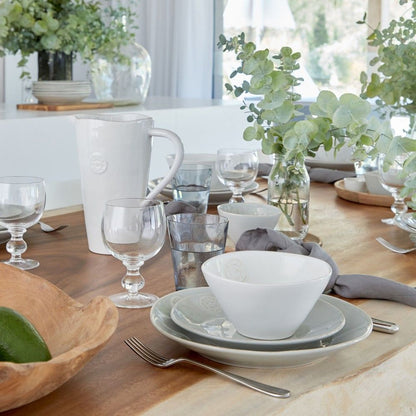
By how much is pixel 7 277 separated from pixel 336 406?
36 centimetres

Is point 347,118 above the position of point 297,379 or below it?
above

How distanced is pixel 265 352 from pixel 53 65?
240 cm

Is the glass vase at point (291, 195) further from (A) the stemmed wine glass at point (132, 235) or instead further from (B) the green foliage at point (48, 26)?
(B) the green foliage at point (48, 26)

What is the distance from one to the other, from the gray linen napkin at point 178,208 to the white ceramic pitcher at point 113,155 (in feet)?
0.51

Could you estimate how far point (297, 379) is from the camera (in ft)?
2.34

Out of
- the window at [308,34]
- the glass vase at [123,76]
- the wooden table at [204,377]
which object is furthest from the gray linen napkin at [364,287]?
the window at [308,34]

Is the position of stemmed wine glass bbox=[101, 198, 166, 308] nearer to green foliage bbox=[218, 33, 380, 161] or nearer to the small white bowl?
green foliage bbox=[218, 33, 380, 161]

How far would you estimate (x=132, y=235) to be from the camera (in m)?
0.92

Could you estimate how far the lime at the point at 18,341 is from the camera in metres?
0.64

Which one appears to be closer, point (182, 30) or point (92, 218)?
point (92, 218)

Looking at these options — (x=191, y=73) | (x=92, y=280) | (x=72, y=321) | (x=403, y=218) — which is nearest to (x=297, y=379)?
(x=72, y=321)

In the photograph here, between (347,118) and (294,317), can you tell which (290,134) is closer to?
(347,118)

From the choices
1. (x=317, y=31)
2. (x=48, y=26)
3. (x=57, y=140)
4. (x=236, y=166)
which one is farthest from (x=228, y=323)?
(x=317, y=31)

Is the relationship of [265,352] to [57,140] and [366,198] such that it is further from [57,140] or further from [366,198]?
[57,140]
